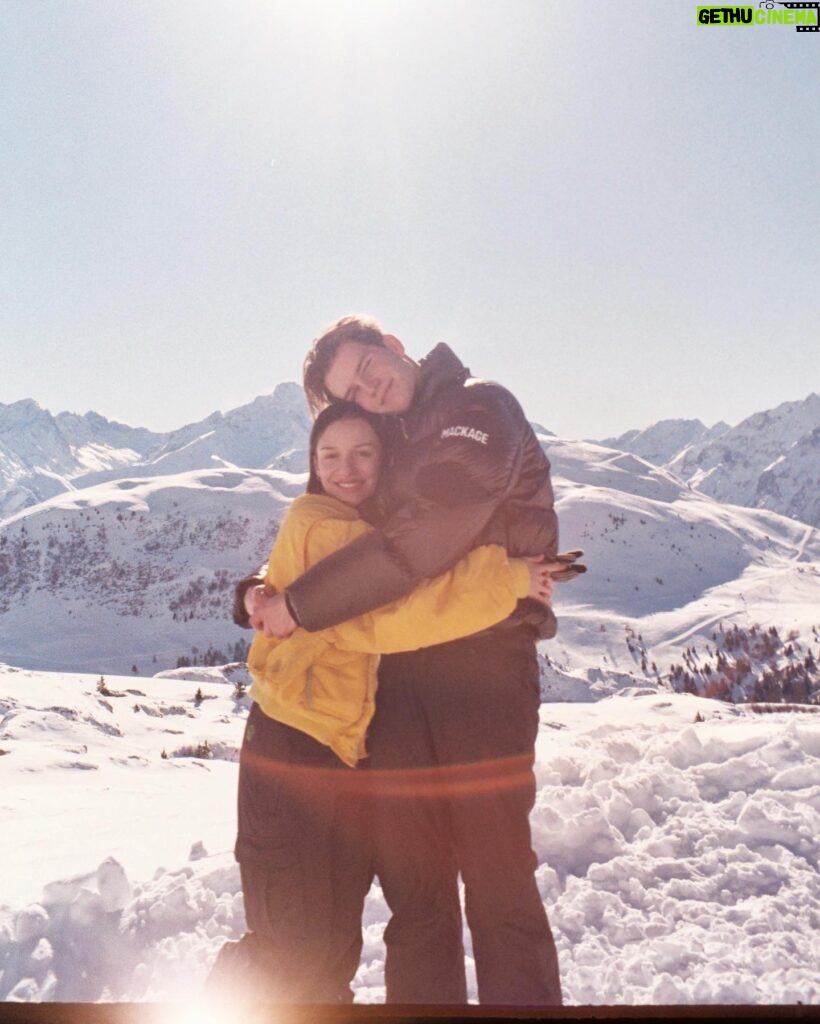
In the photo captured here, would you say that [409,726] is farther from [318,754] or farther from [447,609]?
[447,609]

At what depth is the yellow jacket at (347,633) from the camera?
269cm

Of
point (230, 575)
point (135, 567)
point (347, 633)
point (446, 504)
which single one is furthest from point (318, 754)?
point (135, 567)

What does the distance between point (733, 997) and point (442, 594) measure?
2.79 metres

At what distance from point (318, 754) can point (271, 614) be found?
2.10 feet

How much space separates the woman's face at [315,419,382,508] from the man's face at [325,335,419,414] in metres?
0.13

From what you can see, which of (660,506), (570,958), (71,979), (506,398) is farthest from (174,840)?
(660,506)

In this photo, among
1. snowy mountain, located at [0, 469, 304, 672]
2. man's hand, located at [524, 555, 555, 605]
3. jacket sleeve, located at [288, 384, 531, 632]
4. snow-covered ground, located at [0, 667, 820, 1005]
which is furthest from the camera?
snowy mountain, located at [0, 469, 304, 672]

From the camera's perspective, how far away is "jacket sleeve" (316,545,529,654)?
105 inches

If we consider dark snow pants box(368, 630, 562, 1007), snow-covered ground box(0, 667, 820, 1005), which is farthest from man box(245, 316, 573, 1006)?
snow-covered ground box(0, 667, 820, 1005)

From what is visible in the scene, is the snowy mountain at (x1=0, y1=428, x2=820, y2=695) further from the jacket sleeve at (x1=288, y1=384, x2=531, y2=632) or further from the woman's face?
the jacket sleeve at (x1=288, y1=384, x2=531, y2=632)

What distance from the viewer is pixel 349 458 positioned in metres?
3.05

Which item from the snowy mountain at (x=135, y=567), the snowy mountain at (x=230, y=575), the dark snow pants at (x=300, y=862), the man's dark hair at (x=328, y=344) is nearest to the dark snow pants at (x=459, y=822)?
the dark snow pants at (x=300, y=862)

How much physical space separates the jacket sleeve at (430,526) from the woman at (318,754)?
123mm

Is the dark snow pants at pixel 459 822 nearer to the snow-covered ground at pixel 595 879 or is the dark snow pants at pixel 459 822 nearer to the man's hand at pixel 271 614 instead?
the man's hand at pixel 271 614
